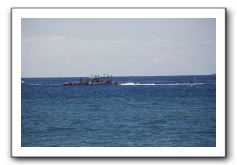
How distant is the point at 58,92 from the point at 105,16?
754mm

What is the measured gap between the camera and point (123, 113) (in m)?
6.32

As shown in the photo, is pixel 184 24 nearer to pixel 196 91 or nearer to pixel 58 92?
pixel 196 91

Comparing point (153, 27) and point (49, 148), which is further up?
point (153, 27)

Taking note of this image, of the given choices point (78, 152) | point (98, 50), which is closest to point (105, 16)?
point (98, 50)

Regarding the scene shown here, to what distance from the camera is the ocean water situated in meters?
6.17

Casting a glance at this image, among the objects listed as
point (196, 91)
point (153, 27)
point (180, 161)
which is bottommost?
point (180, 161)

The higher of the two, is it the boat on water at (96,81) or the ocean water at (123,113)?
the boat on water at (96,81)

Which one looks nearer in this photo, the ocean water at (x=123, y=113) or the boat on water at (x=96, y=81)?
the ocean water at (x=123, y=113)

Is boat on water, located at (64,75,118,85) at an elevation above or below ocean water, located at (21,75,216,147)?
above

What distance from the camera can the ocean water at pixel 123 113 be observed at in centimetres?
617

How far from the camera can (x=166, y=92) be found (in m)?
6.46

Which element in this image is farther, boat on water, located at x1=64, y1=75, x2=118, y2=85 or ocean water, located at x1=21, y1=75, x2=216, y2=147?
boat on water, located at x1=64, y1=75, x2=118, y2=85

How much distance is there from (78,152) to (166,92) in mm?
924

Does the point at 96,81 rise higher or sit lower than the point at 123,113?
higher
